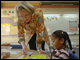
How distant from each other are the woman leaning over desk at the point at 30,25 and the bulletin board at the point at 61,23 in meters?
1.76

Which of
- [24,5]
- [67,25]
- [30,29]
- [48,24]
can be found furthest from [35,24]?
[67,25]

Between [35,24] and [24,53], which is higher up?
[35,24]

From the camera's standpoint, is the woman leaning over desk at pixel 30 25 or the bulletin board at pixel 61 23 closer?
the woman leaning over desk at pixel 30 25

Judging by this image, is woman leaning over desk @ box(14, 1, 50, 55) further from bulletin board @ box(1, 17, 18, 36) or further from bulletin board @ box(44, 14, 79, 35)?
bulletin board @ box(44, 14, 79, 35)

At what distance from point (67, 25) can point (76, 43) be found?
59cm

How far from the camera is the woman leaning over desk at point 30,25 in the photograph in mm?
551

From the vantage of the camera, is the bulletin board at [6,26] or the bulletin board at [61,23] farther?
the bulletin board at [61,23]

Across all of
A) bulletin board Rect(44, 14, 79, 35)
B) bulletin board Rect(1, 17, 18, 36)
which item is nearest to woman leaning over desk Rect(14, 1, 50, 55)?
bulletin board Rect(1, 17, 18, 36)

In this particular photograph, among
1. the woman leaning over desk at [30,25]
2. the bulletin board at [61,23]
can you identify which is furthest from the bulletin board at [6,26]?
the bulletin board at [61,23]

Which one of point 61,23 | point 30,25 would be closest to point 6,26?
point 30,25

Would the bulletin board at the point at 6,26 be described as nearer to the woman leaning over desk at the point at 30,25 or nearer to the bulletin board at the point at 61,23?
the woman leaning over desk at the point at 30,25

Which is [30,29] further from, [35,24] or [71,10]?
[71,10]

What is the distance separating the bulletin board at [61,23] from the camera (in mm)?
2400

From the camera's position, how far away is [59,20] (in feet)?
8.02
